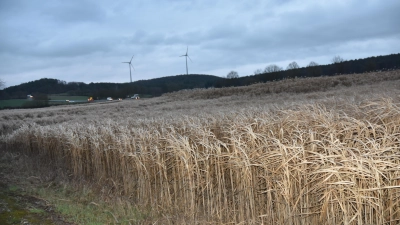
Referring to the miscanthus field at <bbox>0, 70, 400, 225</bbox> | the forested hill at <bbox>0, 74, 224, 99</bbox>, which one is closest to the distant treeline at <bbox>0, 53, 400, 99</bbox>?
the forested hill at <bbox>0, 74, 224, 99</bbox>

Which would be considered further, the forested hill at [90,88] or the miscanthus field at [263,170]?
the forested hill at [90,88]

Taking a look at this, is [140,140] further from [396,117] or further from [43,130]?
[43,130]

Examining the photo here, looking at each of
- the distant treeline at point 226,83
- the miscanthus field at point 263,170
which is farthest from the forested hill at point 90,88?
the miscanthus field at point 263,170

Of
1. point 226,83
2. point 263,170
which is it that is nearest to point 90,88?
point 226,83

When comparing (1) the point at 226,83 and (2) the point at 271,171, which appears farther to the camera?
(1) the point at 226,83

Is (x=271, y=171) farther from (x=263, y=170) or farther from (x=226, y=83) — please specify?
(x=226, y=83)

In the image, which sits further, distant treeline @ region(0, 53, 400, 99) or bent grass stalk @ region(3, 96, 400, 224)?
distant treeline @ region(0, 53, 400, 99)

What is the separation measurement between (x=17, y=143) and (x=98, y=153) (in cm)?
993

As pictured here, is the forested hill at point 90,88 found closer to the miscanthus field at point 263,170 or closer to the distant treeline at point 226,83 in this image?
the distant treeline at point 226,83

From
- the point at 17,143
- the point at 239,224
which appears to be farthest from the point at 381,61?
the point at 239,224

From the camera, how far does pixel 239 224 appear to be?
5.42m

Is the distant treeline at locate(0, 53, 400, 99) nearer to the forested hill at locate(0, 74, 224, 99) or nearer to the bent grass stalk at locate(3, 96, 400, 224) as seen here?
the forested hill at locate(0, 74, 224, 99)

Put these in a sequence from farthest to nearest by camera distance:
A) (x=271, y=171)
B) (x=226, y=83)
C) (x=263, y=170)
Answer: (x=226, y=83) < (x=263, y=170) < (x=271, y=171)

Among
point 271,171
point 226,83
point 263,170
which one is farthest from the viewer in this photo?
point 226,83
